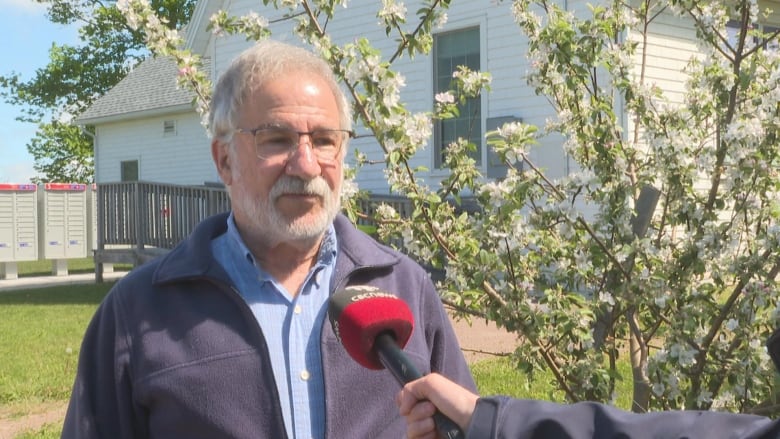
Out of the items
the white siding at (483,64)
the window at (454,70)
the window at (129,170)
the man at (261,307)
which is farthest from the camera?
the window at (129,170)

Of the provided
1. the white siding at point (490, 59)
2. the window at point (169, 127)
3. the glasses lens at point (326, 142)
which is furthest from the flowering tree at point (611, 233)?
the window at point (169, 127)

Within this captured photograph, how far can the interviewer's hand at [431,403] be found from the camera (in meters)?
1.61

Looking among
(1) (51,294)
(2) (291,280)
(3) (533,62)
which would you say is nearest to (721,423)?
(2) (291,280)

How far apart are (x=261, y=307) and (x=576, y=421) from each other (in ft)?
4.08

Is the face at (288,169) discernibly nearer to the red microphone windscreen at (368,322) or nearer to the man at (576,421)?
the red microphone windscreen at (368,322)

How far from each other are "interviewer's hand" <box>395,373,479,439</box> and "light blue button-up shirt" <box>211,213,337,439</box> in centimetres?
84

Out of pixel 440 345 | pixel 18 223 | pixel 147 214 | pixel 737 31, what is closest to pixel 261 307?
pixel 440 345

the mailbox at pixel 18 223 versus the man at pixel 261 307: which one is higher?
the man at pixel 261 307

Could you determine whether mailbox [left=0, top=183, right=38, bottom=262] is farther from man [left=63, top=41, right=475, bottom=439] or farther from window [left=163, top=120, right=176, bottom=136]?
man [left=63, top=41, right=475, bottom=439]

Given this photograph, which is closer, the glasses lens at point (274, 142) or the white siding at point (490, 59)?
the glasses lens at point (274, 142)

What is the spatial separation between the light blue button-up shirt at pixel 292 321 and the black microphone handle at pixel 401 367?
0.55 metres

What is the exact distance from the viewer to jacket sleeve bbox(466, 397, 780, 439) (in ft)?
5.01

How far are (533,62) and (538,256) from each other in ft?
3.59

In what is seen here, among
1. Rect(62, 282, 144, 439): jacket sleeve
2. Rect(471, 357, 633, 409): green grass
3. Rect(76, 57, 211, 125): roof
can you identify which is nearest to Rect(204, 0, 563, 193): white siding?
Rect(471, 357, 633, 409): green grass
